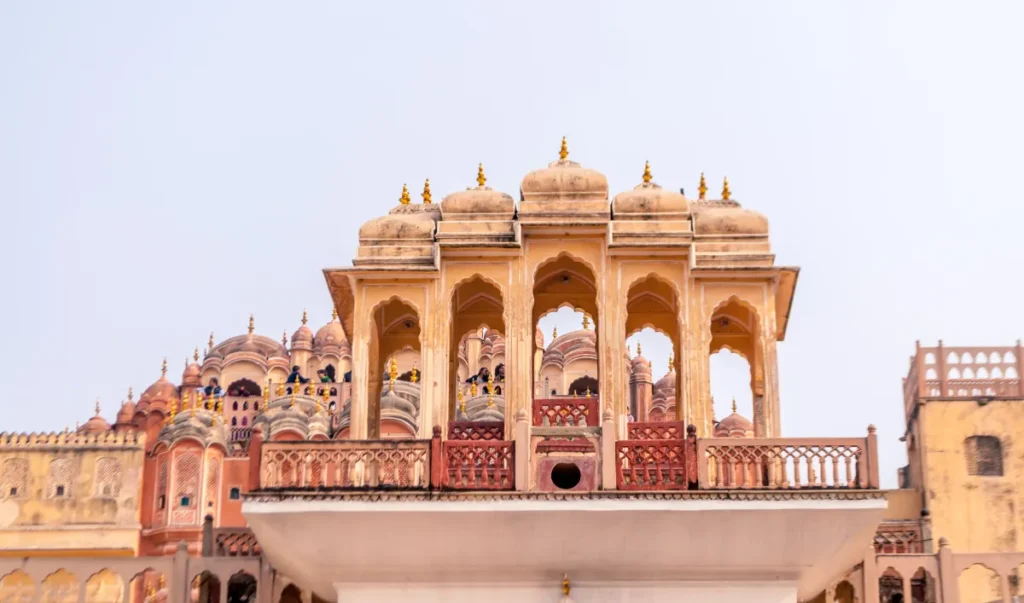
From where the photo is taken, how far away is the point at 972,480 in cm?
2911

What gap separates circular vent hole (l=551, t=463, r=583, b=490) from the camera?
54.9ft

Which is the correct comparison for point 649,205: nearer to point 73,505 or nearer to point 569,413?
point 569,413

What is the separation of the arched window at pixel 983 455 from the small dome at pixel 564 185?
13.5m

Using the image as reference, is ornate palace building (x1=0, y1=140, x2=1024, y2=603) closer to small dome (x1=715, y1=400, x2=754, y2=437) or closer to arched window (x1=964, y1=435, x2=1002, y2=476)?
arched window (x1=964, y1=435, x2=1002, y2=476)

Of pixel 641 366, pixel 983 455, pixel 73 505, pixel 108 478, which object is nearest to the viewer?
pixel 983 455

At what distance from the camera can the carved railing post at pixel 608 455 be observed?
1645cm

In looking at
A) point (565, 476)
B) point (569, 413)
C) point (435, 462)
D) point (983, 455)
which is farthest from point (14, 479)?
point (565, 476)

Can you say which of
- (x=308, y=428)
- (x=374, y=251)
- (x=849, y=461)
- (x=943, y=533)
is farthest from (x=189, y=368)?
(x=849, y=461)

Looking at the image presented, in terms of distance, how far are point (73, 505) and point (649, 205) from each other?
2203cm

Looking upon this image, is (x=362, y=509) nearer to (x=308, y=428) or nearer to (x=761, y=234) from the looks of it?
(x=761, y=234)

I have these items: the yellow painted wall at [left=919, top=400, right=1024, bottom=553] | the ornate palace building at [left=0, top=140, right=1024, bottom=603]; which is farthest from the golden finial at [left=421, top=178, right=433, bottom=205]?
the yellow painted wall at [left=919, top=400, right=1024, bottom=553]

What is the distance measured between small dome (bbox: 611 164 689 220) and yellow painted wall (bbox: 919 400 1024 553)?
41.1ft

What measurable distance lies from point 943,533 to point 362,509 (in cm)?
1546

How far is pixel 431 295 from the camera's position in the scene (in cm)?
1808
